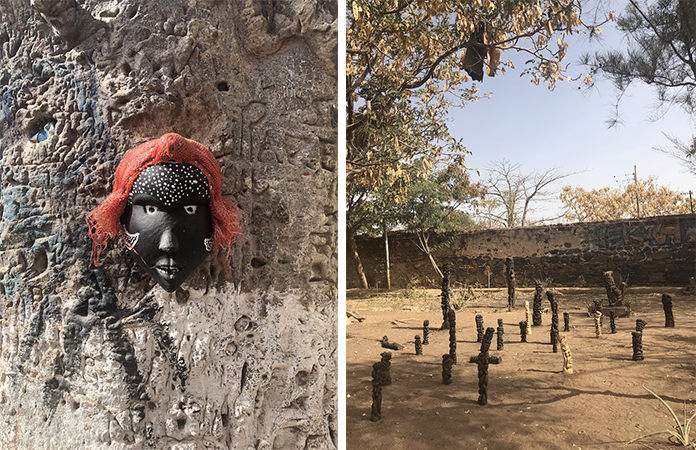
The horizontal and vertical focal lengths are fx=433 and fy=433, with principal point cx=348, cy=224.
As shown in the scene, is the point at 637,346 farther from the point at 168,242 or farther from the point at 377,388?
the point at 168,242

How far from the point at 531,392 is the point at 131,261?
4.15 m

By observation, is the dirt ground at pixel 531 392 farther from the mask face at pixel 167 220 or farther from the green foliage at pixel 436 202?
the green foliage at pixel 436 202

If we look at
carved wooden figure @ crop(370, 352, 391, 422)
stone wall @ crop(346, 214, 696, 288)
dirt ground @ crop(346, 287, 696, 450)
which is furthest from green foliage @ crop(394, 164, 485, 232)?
carved wooden figure @ crop(370, 352, 391, 422)

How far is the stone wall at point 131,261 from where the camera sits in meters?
1.23

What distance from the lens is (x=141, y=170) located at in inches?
43.4

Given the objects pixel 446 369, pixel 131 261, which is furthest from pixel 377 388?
pixel 131 261

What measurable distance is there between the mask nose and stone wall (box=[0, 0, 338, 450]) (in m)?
0.22

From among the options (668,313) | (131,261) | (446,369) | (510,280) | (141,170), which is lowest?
(446,369)

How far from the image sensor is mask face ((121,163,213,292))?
1.08m

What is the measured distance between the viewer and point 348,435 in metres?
3.48

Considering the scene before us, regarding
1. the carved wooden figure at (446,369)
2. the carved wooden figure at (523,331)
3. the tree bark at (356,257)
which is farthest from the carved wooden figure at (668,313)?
the tree bark at (356,257)

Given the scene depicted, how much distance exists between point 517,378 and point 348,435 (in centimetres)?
216

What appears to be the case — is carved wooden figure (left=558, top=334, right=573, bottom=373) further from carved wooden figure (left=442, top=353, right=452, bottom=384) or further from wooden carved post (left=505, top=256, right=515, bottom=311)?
wooden carved post (left=505, top=256, right=515, bottom=311)

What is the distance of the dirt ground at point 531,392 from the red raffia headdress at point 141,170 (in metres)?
2.75
